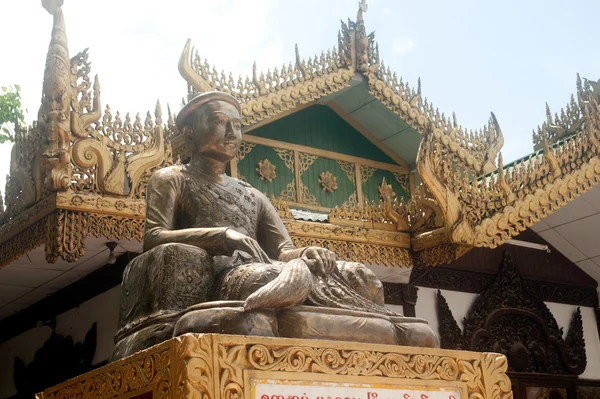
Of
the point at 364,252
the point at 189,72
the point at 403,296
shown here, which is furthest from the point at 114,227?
the point at 403,296

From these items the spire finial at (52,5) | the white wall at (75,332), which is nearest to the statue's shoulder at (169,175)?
the spire finial at (52,5)

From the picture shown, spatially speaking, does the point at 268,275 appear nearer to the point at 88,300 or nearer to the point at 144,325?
the point at 144,325

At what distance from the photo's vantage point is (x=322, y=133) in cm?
836

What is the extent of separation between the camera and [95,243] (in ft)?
20.0

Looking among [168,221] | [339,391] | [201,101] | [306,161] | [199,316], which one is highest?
[306,161]

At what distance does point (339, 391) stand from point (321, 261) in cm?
56

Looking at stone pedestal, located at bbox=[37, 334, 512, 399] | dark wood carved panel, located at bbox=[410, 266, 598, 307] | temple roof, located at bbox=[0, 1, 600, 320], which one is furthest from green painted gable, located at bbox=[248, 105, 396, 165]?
stone pedestal, located at bbox=[37, 334, 512, 399]

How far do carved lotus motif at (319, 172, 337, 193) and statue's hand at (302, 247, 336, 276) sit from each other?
469 cm

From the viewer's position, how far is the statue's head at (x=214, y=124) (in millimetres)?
3588

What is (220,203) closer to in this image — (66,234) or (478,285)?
(66,234)

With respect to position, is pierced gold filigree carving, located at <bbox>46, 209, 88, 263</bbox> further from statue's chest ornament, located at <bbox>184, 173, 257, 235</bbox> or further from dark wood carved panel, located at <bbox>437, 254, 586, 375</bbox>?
dark wood carved panel, located at <bbox>437, 254, 586, 375</bbox>

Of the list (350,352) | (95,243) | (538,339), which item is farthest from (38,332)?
(350,352)

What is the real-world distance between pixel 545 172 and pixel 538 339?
6.04ft

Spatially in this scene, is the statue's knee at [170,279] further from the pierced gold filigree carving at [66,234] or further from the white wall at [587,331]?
the white wall at [587,331]
